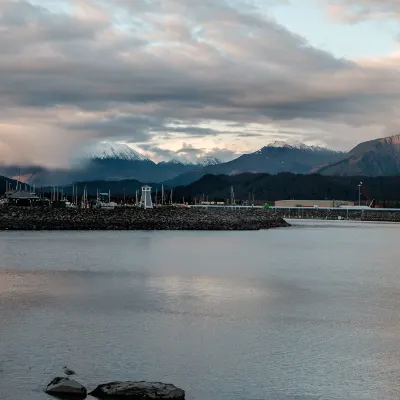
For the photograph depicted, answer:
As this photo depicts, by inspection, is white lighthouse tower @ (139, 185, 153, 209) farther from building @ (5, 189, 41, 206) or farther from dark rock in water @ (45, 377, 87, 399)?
dark rock in water @ (45, 377, 87, 399)

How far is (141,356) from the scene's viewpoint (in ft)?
58.7

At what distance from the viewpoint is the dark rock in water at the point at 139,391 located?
1418cm

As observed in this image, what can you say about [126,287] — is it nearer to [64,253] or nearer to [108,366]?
[108,366]

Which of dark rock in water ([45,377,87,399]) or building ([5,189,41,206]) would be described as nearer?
dark rock in water ([45,377,87,399])

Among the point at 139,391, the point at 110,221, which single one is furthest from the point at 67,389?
the point at 110,221

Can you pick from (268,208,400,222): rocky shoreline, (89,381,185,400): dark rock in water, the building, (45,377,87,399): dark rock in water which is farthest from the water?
(268,208,400,222): rocky shoreline

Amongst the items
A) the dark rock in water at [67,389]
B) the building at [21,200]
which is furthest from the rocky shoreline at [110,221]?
the dark rock in water at [67,389]

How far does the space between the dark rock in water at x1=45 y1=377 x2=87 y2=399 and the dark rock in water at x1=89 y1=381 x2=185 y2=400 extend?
0.25 metres

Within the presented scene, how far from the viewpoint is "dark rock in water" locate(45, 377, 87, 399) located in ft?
47.4

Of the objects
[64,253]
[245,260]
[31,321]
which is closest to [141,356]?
[31,321]

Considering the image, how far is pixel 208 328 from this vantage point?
862 inches

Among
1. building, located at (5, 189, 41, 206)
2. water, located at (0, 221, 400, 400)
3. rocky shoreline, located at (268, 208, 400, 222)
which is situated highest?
building, located at (5, 189, 41, 206)

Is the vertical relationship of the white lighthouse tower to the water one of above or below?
above

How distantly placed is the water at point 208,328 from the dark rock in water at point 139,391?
52 centimetres
